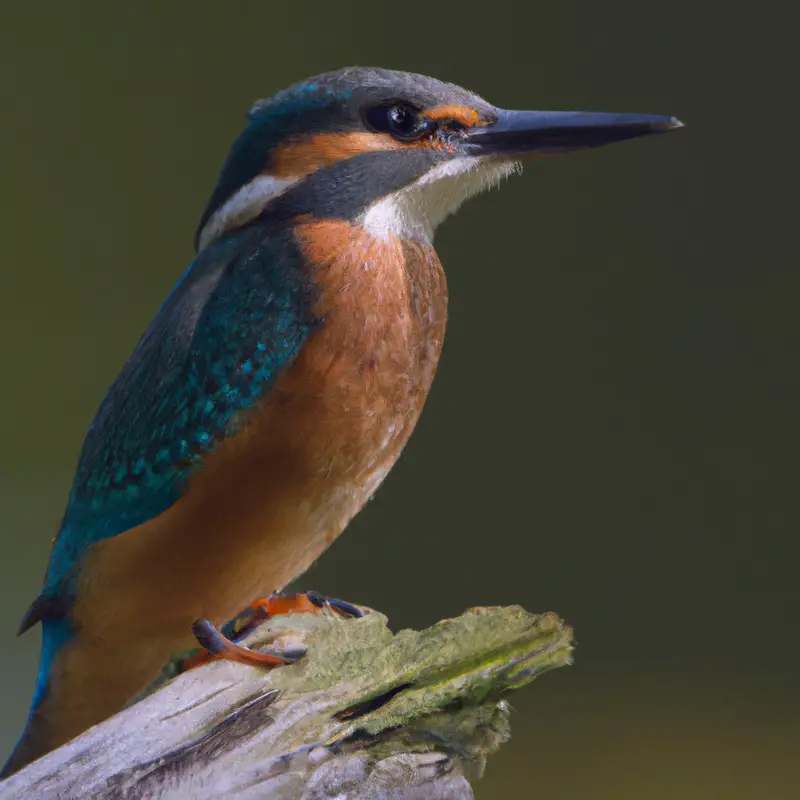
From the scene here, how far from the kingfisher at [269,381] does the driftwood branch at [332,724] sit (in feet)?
0.20

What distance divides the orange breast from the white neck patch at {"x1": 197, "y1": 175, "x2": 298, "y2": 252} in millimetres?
44

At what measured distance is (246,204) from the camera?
3.54ft

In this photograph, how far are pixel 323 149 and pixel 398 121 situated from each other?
8 centimetres

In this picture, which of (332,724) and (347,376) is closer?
(332,724)

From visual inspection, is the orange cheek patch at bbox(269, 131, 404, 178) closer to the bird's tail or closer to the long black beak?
the long black beak

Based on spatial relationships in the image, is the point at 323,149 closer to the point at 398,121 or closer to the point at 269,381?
the point at 398,121

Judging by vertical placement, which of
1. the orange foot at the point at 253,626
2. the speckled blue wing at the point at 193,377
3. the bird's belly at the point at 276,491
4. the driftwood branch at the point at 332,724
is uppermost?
the speckled blue wing at the point at 193,377

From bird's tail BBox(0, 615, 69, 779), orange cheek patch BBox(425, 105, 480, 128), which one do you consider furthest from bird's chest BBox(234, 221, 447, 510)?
bird's tail BBox(0, 615, 69, 779)

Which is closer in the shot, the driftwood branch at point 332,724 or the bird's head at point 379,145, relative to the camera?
the driftwood branch at point 332,724

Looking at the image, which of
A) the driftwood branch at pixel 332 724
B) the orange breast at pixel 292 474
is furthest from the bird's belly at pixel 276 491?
the driftwood branch at pixel 332 724

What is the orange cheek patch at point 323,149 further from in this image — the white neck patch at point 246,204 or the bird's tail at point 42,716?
the bird's tail at point 42,716

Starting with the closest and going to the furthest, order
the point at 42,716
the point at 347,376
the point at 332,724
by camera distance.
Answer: the point at 332,724 < the point at 347,376 < the point at 42,716

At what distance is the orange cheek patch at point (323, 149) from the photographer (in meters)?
1.04

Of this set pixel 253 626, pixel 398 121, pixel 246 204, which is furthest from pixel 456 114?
pixel 253 626
